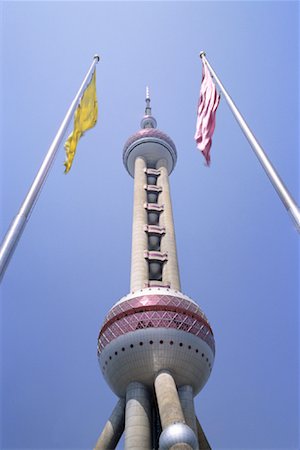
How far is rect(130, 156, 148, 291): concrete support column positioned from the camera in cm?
Result: 4803

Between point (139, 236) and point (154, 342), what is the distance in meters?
18.1

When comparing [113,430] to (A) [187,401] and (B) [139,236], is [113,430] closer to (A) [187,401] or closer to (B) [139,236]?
(A) [187,401]

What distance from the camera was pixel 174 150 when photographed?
231 feet

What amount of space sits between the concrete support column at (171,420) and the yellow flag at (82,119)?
19349mm

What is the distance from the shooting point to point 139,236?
2074 inches

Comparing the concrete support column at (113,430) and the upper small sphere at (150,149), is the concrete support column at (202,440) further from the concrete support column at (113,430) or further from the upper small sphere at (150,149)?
the upper small sphere at (150,149)

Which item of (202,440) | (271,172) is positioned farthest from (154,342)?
(271,172)

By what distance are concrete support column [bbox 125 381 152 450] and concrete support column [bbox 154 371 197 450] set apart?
2390 mm

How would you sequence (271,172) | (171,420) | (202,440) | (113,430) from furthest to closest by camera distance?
(202,440)
(113,430)
(171,420)
(271,172)

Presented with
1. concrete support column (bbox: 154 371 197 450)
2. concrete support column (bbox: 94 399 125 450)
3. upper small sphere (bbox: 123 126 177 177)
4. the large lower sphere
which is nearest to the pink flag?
the large lower sphere

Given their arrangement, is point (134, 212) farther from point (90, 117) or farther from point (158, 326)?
point (90, 117)

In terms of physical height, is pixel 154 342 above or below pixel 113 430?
above

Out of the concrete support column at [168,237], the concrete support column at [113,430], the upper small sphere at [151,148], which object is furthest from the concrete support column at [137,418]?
the upper small sphere at [151,148]

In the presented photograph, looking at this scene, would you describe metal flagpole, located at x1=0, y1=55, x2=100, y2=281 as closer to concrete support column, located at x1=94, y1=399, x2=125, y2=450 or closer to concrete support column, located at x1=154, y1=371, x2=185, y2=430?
concrete support column, located at x1=154, y1=371, x2=185, y2=430
